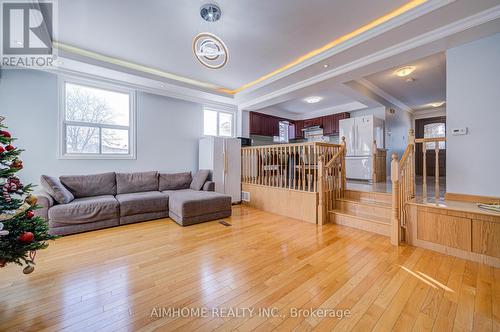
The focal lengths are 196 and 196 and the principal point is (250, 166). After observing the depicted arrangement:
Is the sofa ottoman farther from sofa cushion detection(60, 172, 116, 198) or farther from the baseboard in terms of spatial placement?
the baseboard

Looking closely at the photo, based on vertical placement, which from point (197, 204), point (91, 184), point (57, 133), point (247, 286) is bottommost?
point (247, 286)

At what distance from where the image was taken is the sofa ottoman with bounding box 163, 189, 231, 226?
3.31 m

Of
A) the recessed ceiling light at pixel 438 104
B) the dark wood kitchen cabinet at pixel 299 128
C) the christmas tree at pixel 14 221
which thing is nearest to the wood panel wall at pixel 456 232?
the christmas tree at pixel 14 221

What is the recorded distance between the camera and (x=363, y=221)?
3.11m

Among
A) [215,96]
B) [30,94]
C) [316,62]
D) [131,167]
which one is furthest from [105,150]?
[316,62]

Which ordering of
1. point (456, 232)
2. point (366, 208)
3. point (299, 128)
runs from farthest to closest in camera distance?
point (299, 128)
point (366, 208)
point (456, 232)

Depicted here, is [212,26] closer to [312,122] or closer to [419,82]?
[419,82]

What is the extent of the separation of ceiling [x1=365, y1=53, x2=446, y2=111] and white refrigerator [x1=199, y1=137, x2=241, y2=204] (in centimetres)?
361

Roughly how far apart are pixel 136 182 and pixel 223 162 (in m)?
1.92

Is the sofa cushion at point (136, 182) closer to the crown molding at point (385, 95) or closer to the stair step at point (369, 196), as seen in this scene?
the stair step at point (369, 196)

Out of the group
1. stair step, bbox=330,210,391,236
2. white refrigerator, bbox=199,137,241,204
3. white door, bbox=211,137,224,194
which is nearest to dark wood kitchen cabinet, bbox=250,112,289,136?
white refrigerator, bbox=199,137,241,204

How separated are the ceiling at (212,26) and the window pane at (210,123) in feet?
6.13

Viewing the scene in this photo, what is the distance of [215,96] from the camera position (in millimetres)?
5230

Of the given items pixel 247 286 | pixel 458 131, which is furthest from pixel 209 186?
pixel 458 131
